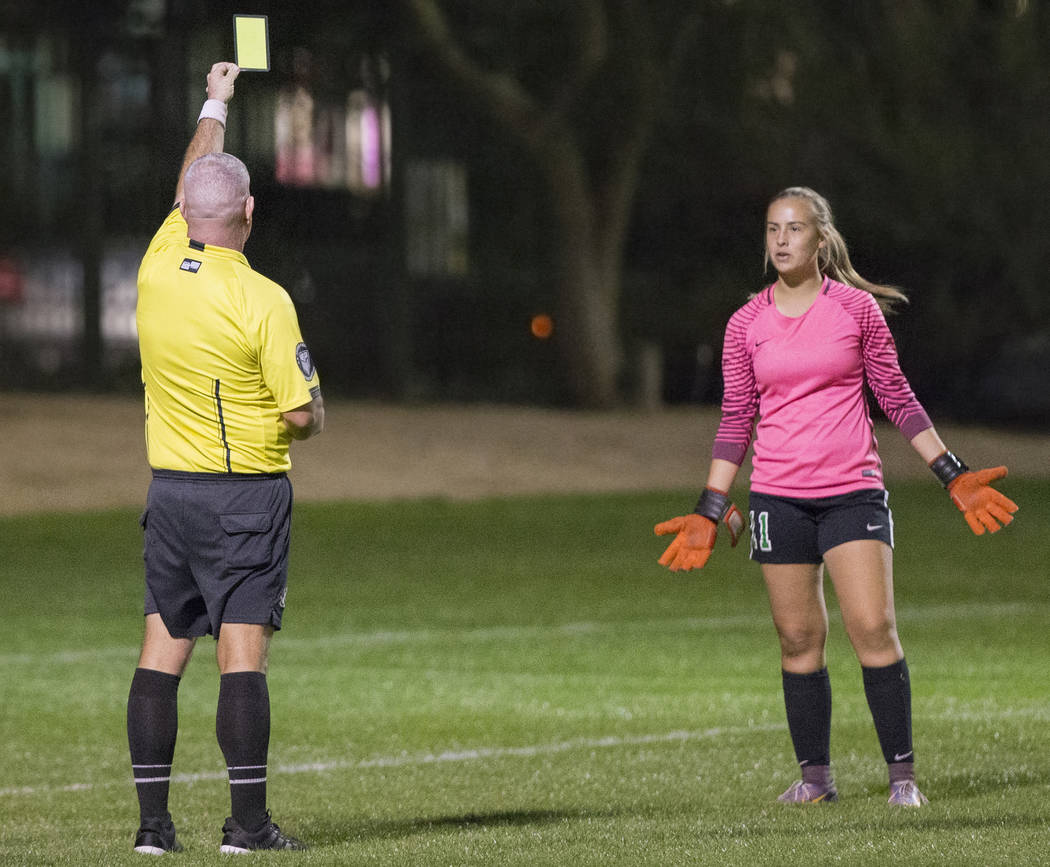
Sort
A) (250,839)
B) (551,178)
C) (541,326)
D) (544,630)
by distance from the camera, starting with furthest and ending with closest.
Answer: (541,326) < (551,178) < (544,630) < (250,839)

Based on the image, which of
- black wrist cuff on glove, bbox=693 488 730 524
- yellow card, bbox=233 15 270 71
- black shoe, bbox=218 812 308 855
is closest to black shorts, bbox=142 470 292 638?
black shoe, bbox=218 812 308 855

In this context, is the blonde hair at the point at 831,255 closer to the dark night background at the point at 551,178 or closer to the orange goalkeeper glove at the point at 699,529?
the orange goalkeeper glove at the point at 699,529

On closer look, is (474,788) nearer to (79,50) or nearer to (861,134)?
(79,50)

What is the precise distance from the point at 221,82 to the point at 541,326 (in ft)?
104

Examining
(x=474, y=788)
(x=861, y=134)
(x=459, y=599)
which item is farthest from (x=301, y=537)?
(x=861, y=134)

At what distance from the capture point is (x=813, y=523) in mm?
6980

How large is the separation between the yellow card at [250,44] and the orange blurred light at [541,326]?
1238 inches

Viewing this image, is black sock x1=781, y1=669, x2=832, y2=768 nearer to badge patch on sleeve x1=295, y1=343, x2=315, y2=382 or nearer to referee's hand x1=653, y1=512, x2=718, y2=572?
referee's hand x1=653, y1=512, x2=718, y2=572

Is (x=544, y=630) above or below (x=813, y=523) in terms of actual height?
below

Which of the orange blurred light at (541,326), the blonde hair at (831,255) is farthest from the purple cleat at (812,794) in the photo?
the orange blurred light at (541,326)

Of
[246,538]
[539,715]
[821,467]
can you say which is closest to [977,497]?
[821,467]

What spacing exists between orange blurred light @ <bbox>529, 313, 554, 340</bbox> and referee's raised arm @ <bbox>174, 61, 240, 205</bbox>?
103 ft

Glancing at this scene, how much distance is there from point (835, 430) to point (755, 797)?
59.0 inches

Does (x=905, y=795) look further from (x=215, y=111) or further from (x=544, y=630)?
(x=544, y=630)
